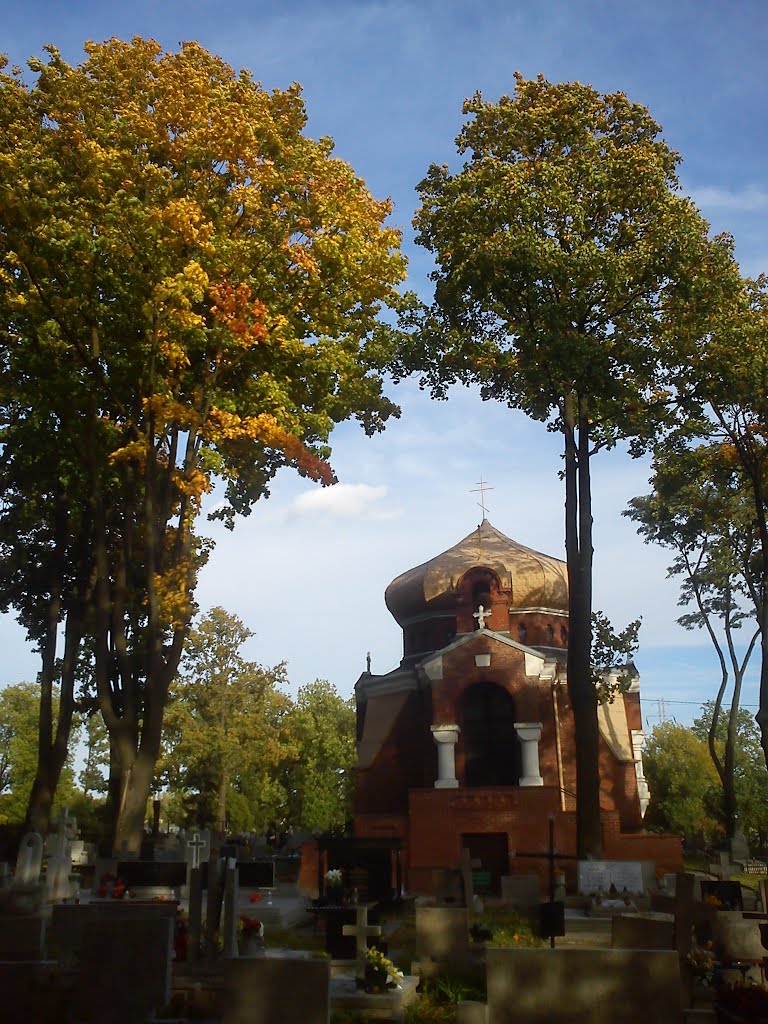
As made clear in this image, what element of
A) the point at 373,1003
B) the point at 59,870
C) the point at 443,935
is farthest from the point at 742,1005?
the point at 59,870

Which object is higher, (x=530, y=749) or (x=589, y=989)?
(x=530, y=749)

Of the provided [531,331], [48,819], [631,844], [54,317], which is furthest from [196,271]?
[631,844]

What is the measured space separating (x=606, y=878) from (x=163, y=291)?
13.2m

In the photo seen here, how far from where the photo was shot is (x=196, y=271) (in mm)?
14211

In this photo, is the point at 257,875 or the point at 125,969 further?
the point at 257,875

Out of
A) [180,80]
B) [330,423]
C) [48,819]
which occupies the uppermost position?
[180,80]

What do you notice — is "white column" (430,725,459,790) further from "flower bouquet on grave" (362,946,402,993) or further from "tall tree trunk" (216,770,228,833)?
"flower bouquet on grave" (362,946,402,993)

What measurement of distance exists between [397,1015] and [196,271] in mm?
10321

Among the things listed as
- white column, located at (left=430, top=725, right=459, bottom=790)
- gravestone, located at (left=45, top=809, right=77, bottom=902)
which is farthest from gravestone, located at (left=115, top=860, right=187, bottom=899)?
white column, located at (left=430, top=725, right=459, bottom=790)

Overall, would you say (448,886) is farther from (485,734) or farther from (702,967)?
(485,734)

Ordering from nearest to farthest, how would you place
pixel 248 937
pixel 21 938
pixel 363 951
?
pixel 21 938
pixel 248 937
pixel 363 951

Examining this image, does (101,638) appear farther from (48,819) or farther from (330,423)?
(48,819)

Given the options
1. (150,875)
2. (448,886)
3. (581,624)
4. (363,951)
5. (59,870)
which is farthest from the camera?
(581,624)

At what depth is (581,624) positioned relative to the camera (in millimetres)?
19047
